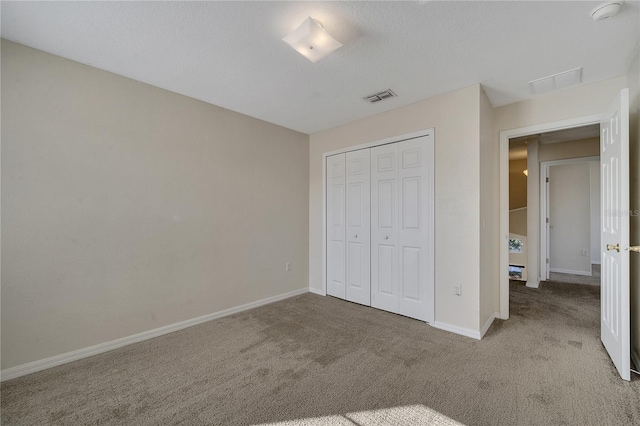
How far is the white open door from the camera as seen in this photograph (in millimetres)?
1874

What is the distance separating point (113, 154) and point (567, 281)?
6824 mm

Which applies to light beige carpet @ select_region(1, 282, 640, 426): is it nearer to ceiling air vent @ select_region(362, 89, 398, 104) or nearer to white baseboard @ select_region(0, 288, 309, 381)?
white baseboard @ select_region(0, 288, 309, 381)

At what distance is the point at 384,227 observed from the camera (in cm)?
340

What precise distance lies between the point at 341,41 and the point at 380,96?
1.04 metres

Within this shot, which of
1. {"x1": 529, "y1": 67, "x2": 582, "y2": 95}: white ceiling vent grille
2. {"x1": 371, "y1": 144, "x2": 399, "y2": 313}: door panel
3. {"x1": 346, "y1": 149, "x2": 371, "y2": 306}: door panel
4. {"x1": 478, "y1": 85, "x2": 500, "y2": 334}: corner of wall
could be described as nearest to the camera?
{"x1": 529, "y1": 67, "x2": 582, "y2": 95}: white ceiling vent grille

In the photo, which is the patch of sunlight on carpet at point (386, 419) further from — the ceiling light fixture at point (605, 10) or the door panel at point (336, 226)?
the ceiling light fixture at point (605, 10)

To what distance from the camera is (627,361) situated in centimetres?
187

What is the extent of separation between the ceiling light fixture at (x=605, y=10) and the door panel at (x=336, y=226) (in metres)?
2.63

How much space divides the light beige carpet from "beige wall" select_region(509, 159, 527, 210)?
4076 millimetres

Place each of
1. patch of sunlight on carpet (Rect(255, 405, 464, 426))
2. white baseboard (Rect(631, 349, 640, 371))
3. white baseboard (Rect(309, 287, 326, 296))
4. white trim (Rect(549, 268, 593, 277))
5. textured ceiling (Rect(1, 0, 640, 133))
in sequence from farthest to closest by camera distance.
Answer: white trim (Rect(549, 268, 593, 277))
white baseboard (Rect(309, 287, 326, 296))
white baseboard (Rect(631, 349, 640, 371))
textured ceiling (Rect(1, 0, 640, 133))
patch of sunlight on carpet (Rect(255, 405, 464, 426))

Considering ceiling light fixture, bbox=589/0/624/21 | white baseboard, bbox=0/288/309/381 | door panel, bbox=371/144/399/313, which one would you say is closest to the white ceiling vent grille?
ceiling light fixture, bbox=589/0/624/21

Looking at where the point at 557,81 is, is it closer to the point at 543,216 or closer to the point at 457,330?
the point at 457,330

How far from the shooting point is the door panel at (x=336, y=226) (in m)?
3.88

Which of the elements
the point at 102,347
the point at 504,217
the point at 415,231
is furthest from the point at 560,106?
the point at 102,347
